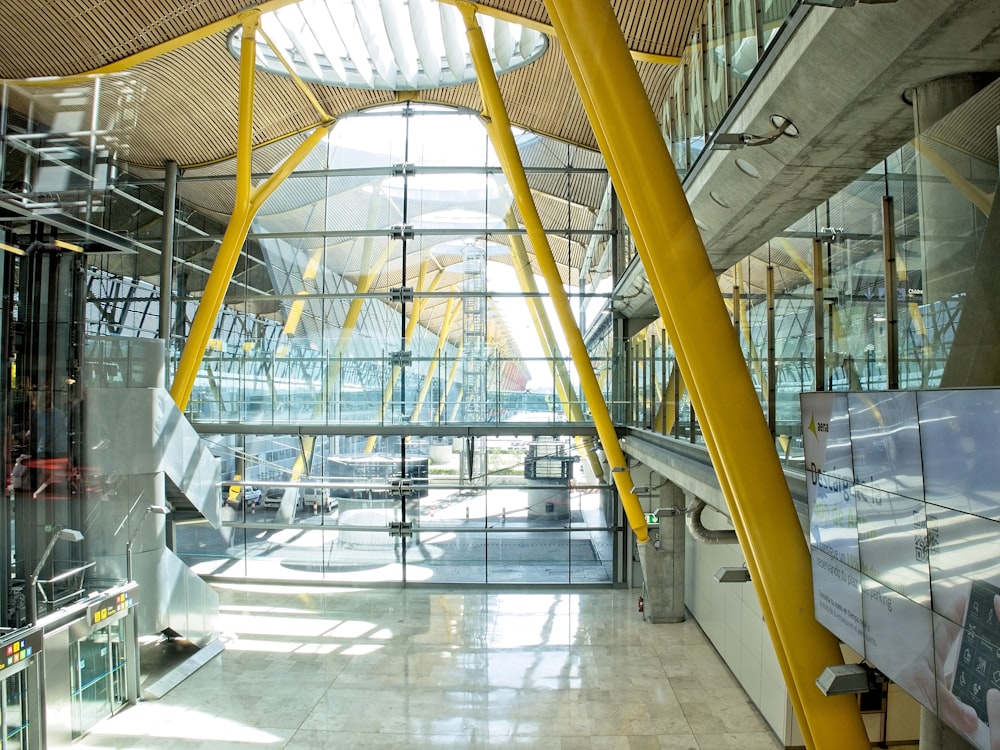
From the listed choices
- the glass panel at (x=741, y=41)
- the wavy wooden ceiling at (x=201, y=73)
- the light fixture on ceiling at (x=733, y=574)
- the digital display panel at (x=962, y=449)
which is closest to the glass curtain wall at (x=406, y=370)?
the wavy wooden ceiling at (x=201, y=73)

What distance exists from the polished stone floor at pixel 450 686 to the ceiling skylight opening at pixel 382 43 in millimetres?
13819

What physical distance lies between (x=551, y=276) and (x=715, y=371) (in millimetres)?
9680

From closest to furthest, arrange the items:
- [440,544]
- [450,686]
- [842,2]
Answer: [842,2] → [450,686] → [440,544]

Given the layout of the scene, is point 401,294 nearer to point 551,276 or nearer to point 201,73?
point 551,276

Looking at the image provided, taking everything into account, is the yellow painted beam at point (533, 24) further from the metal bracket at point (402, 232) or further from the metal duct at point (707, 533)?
the metal duct at point (707, 533)

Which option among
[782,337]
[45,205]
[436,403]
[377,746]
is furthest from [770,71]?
[436,403]

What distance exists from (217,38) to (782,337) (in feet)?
53.6

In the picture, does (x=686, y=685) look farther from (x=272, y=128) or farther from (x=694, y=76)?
(x=272, y=128)

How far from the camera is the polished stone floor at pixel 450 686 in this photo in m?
10.7

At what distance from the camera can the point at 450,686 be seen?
1259cm

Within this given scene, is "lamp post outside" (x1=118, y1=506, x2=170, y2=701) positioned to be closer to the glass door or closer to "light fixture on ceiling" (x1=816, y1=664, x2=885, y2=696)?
the glass door

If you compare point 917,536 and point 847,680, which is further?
point 847,680

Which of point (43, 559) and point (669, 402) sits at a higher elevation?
point (669, 402)

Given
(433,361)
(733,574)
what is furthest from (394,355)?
(733,574)
